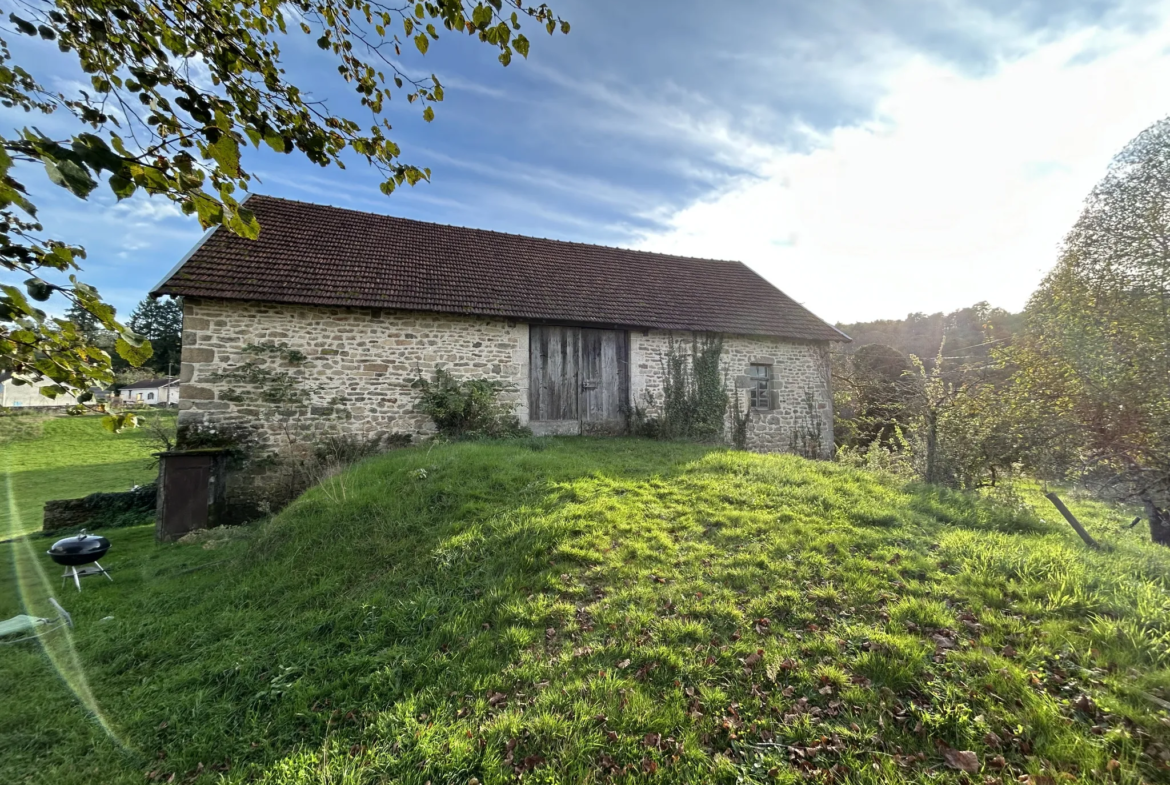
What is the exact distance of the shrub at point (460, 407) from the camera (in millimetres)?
10133

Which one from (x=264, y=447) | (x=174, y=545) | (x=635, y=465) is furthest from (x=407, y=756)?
(x=264, y=447)

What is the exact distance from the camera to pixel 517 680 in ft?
9.99

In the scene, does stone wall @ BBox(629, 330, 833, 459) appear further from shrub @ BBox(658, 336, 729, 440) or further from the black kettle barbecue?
the black kettle barbecue

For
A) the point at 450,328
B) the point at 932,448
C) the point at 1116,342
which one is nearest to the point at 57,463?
the point at 450,328

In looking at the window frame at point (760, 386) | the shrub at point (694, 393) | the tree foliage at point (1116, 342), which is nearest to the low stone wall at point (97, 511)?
the shrub at point (694, 393)

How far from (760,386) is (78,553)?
555 inches

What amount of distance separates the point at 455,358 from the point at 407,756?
29.0ft

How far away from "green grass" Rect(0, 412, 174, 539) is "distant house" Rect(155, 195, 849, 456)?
5.73m

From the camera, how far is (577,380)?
462 inches

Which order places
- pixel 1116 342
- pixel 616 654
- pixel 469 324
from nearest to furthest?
pixel 616 654, pixel 1116 342, pixel 469 324

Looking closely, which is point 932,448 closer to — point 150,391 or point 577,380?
point 577,380

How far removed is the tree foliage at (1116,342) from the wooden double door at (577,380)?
8063 mm

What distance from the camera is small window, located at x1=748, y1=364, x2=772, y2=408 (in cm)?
1323

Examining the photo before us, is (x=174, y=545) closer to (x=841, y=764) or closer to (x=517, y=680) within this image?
(x=517, y=680)
